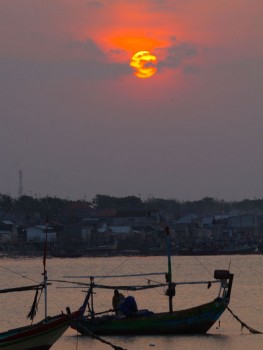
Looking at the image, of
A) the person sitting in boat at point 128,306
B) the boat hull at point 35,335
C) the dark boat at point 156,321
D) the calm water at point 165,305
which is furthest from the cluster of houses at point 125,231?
the boat hull at point 35,335

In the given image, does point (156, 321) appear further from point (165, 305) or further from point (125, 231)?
point (125, 231)

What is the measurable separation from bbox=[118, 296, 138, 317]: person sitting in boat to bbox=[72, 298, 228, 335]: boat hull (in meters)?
0.23

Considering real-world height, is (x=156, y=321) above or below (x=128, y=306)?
below

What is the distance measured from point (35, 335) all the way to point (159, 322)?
26.5ft

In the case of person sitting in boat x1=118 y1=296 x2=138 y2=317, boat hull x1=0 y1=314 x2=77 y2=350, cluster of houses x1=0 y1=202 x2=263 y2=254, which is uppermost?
cluster of houses x1=0 y1=202 x2=263 y2=254

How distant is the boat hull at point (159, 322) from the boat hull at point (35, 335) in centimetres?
610

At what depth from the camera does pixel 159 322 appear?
36531 mm

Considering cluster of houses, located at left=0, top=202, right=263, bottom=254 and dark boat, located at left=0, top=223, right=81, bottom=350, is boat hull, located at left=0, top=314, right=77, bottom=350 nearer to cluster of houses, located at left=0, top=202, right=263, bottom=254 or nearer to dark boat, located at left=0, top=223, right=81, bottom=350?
dark boat, located at left=0, top=223, right=81, bottom=350

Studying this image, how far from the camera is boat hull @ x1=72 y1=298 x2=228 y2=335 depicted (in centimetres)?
3631

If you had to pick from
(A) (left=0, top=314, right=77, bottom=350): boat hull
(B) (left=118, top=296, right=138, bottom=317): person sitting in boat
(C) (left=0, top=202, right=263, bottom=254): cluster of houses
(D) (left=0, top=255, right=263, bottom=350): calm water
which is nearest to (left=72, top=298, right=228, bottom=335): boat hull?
(B) (left=118, top=296, right=138, bottom=317): person sitting in boat

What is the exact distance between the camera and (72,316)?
97.3 feet

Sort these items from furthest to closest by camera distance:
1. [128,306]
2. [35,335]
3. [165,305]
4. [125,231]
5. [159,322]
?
[125,231]
[165,305]
[159,322]
[128,306]
[35,335]

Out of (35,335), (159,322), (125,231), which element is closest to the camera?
(35,335)

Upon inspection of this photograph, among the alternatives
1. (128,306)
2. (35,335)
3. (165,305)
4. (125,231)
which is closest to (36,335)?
(35,335)
